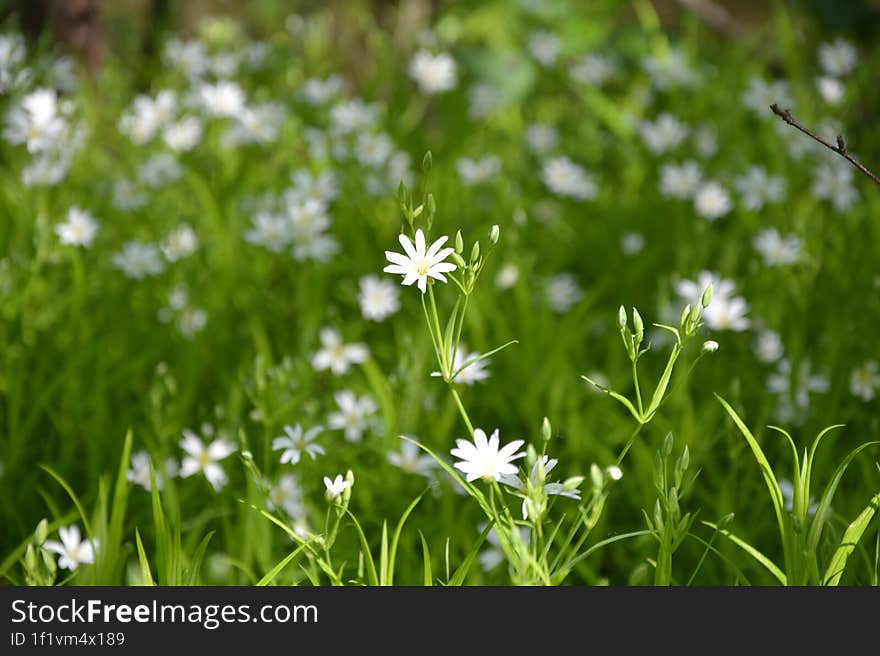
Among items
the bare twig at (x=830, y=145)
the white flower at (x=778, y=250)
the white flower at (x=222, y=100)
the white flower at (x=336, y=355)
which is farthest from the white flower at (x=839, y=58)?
the bare twig at (x=830, y=145)

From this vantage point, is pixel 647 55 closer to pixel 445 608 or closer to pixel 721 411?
pixel 721 411

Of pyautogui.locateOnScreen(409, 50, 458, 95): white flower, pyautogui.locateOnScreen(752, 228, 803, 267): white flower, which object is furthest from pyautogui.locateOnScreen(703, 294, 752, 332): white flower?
pyautogui.locateOnScreen(409, 50, 458, 95): white flower

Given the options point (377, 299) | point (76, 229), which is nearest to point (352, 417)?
point (377, 299)

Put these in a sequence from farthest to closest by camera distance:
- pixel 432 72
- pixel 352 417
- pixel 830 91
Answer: pixel 432 72 → pixel 830 91 → pixel 352 417

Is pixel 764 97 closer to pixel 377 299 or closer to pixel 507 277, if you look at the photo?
pixel 507 277

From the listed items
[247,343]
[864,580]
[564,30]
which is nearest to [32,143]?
[247,343]

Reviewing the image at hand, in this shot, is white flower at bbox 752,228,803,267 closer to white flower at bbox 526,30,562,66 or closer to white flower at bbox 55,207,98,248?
white flower at bbox 526,30,562,66
